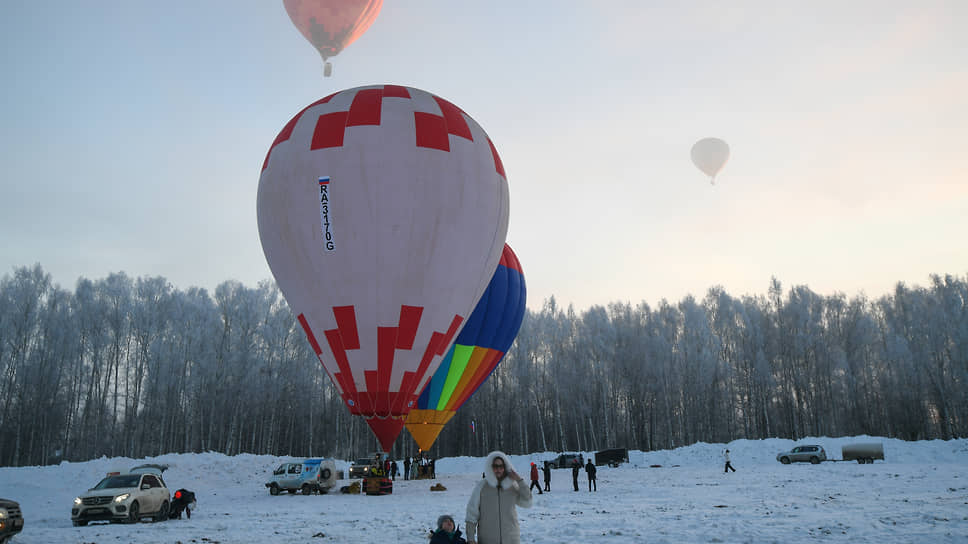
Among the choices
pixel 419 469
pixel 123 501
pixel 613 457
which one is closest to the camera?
pixel 123 501

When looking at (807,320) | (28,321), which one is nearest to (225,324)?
(28,321)

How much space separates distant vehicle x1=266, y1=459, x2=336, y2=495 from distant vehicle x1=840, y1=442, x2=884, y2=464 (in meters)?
27.1

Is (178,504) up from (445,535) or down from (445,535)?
down

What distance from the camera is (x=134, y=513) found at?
13.7 m

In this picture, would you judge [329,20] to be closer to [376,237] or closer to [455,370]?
[376,237]

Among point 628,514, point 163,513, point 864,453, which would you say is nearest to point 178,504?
point 163,513

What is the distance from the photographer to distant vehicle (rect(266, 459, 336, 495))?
24484 millimetres

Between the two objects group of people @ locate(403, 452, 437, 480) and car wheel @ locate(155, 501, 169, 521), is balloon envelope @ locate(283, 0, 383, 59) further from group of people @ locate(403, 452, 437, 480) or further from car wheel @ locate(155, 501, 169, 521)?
group of people @ locate(403, 452, 437, 480)

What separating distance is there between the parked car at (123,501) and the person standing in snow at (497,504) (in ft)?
38.1

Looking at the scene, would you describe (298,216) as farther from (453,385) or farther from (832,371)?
(832,371)

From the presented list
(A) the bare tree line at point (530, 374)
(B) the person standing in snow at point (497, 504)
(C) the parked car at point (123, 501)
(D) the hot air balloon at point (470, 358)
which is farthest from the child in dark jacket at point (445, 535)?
(A) the bare tree line at point (530, 374)

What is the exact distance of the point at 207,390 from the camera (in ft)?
167

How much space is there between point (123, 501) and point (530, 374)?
4892cm

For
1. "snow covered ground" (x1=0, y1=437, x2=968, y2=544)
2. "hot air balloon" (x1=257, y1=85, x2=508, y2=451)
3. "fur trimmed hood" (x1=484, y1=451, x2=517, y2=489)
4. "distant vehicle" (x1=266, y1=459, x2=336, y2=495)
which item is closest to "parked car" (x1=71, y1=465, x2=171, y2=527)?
"snow covered ground" (x1=0, y1=437, x2=968, y2=544)
